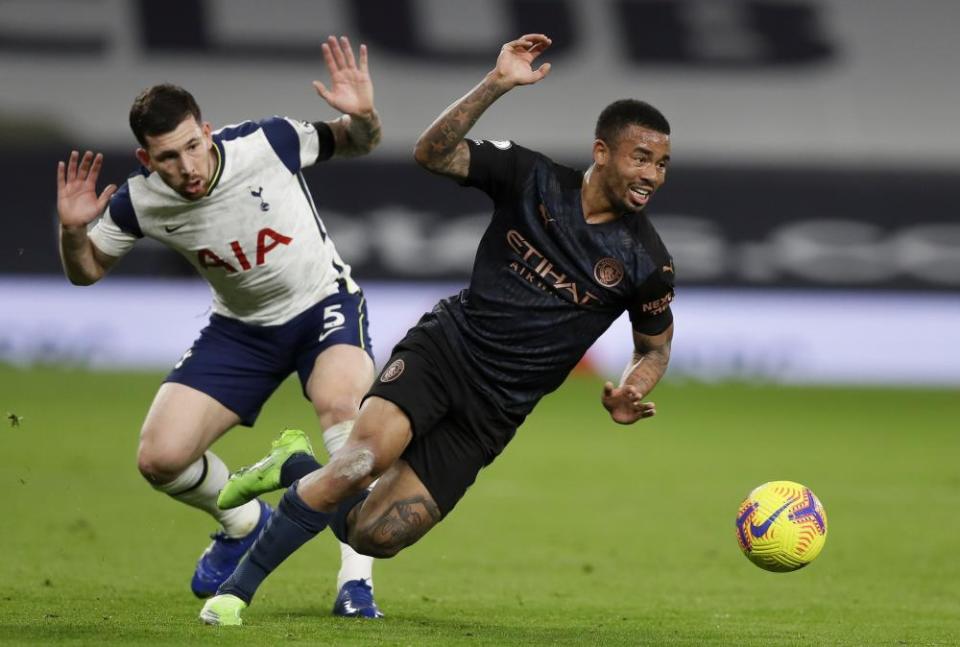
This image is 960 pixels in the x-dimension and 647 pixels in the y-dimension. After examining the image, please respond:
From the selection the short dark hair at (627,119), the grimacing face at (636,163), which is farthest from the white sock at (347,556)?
the short dark hair at (627,119)

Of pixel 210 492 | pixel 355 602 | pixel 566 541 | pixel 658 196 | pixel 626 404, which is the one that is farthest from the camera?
pixel 658 196

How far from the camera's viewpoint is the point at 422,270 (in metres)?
20.4

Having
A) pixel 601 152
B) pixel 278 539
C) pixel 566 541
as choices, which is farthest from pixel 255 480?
pixel 566 541

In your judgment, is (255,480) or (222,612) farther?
(255,480)

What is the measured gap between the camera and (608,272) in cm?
629

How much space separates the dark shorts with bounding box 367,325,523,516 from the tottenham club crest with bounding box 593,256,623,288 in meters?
0.71

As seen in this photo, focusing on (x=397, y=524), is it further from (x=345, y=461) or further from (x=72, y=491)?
(x=72, y=491)

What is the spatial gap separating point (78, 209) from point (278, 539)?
5.65 ft

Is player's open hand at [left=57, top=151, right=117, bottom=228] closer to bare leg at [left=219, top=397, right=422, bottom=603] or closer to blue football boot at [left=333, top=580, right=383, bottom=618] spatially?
bare leg at [left=219, top=397, right=422, bottom=603]

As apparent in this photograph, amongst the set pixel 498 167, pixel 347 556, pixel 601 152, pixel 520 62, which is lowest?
pixel 347 556

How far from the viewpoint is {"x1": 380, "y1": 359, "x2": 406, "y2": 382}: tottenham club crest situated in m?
6.30

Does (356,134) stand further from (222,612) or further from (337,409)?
(222,612)

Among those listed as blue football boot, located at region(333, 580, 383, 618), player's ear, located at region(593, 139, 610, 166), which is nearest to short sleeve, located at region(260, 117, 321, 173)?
player's ear, located at region(593, 139, 610, 166)

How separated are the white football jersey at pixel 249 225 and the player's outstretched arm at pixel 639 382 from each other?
1.65m
